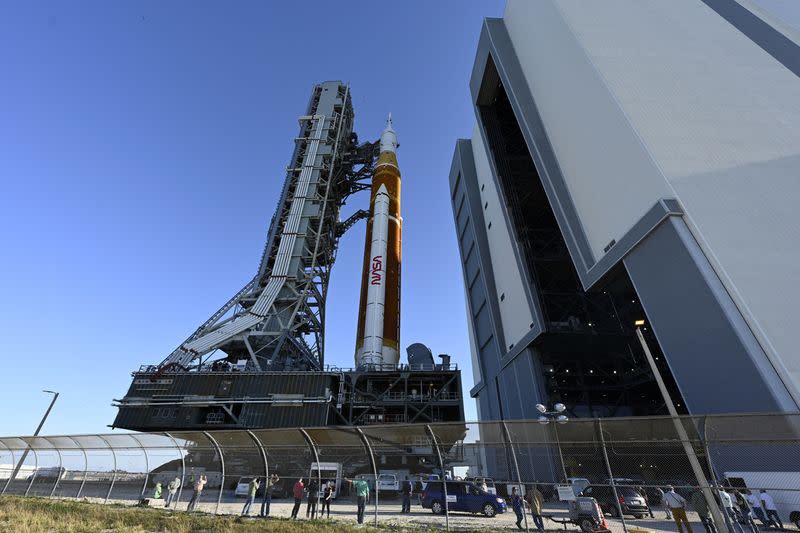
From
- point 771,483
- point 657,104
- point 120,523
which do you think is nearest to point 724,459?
point 771,483

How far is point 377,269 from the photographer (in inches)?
1748

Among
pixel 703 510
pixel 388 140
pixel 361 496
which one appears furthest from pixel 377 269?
pixel 703 510

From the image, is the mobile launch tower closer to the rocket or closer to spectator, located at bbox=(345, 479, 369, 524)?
the rocket

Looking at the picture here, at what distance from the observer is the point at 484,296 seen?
40938 millimetres

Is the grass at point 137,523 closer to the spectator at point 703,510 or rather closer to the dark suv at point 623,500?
the spectator at point 703,510

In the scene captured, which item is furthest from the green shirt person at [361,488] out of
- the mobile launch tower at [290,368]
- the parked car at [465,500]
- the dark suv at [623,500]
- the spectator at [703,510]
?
the mobile launch tower at [290,368]

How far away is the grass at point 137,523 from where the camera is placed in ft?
32.9

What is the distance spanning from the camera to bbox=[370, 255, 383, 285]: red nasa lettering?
43750 mm

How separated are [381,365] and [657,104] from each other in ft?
96.1

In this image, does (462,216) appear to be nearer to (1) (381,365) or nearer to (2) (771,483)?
(1) (381,365)

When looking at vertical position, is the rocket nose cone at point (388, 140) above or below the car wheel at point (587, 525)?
above

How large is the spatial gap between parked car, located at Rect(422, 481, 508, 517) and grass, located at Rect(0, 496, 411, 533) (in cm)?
605

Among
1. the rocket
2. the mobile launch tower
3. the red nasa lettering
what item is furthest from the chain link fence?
the red nasa lettering

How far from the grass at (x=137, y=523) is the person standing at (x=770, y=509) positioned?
11091 mm
